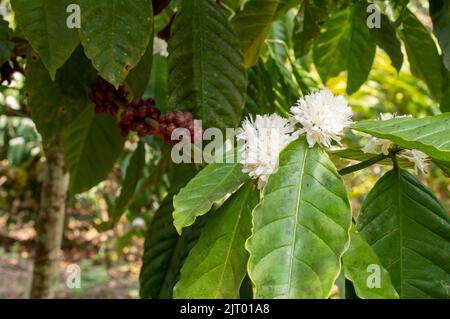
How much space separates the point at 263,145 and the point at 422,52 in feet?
1.99

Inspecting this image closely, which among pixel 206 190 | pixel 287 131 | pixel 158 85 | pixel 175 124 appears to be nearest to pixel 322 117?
pixel 287 131

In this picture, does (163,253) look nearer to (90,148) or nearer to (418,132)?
(90,148)

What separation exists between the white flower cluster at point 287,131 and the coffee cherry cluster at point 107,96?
35 centimetres

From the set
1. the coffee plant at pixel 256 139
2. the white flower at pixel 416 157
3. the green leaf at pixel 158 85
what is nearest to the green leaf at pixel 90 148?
the coffee plant at pixel 256 139

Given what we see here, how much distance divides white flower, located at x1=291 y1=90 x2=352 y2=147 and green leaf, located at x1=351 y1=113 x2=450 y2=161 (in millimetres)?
27

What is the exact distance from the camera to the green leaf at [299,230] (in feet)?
1.65

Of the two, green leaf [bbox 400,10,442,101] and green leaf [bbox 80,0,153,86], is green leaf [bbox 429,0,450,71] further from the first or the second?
green leaf [bbox 80,0,153,86]

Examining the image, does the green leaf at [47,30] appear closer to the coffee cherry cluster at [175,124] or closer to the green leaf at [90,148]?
the coffee cherry cluster at [175,124]

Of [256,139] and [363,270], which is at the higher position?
[256,139]

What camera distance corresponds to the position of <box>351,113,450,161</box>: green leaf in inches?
20.8

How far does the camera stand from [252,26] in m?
1.08

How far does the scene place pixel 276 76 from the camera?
3.86 feet

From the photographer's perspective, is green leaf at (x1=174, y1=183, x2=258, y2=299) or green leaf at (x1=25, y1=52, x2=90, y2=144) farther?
green leaf at (x1=25, y1=52, x2=90, y2=144)

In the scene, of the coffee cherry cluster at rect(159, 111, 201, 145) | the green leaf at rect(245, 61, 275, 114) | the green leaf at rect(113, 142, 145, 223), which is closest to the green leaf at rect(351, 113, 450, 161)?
the coffee cherry cluster at rect(159, 111, 201, 145)
